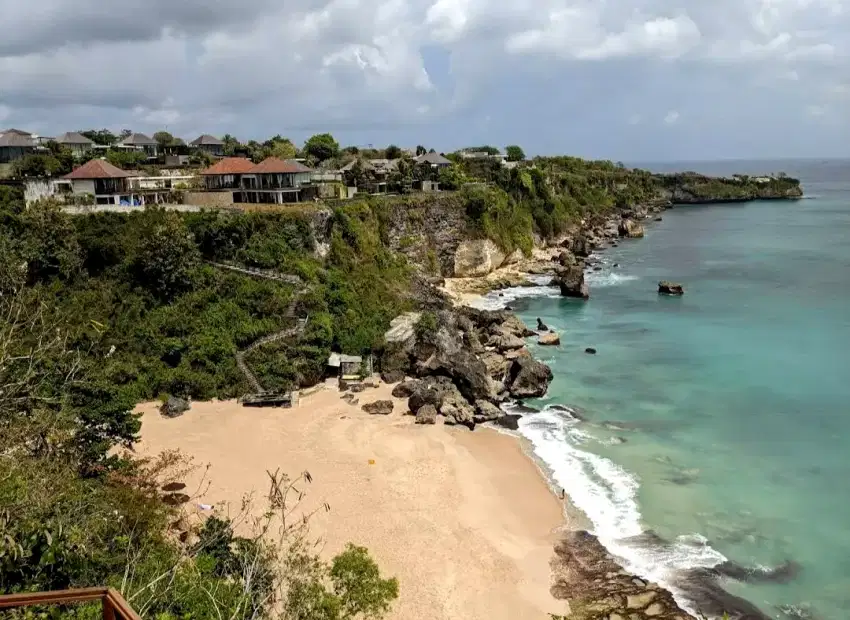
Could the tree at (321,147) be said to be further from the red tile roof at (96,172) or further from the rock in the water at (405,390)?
the rock in the water at (405,390)

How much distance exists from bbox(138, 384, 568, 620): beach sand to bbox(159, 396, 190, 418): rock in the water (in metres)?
0.58

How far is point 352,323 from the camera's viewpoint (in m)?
40.4

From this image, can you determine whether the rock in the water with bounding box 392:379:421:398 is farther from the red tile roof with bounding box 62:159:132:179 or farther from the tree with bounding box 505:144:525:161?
the tree with bounding box 505:144:525:161

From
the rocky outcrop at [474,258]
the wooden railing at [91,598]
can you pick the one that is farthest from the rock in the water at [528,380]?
the wooden railing at [91,598]

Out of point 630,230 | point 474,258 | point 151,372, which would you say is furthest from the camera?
point 630,230

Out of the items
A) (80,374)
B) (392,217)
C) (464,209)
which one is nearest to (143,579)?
(80,374)

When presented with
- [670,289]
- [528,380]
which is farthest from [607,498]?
[670,289]

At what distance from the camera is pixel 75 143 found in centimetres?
6750

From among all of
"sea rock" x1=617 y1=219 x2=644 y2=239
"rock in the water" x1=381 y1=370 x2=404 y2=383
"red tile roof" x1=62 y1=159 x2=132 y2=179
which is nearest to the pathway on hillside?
"rock in the water" x1=381 y1=370 x2=404 y2=383

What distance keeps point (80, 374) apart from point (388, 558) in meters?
16.3

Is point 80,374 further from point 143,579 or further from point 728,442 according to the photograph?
point 728,442

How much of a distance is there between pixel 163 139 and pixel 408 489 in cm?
6534

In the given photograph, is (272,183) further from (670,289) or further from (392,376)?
(670,289)

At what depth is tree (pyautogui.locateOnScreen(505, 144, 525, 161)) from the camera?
105531mm
